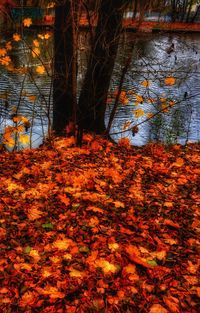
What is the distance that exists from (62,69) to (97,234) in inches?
178

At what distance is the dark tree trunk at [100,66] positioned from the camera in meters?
6.47

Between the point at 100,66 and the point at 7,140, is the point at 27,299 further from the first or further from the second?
the point at 7,140

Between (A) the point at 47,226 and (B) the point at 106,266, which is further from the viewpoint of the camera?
(A) the point at 47,226

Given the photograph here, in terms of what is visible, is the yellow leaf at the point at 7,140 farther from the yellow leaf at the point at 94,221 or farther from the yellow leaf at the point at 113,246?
the yellow leaf at the point at 113,246

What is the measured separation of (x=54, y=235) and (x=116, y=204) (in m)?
1.12

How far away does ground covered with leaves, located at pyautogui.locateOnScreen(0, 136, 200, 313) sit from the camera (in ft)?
10.4

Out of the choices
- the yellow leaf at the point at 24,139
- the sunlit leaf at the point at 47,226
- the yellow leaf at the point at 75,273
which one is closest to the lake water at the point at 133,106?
the yellow leaf at the point at 24,139

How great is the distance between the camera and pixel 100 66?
Result: 276 inches

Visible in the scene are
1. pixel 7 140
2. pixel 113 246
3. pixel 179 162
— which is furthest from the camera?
pixel 7 140

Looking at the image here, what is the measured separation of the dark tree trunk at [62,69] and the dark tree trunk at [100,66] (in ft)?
1.25

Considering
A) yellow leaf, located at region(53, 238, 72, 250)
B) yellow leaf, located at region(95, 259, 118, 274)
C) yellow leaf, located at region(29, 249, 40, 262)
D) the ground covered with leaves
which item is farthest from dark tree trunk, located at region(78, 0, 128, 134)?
yellow leaf, located at region(95, 259, 118, 274)

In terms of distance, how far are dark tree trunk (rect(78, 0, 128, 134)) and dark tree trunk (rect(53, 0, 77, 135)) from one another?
0.38 metres

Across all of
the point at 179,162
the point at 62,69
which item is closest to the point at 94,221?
the point at 179,162

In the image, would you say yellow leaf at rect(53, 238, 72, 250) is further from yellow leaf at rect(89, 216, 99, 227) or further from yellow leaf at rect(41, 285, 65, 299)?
yellow leaf at rect(41, 285, 65, 299)
